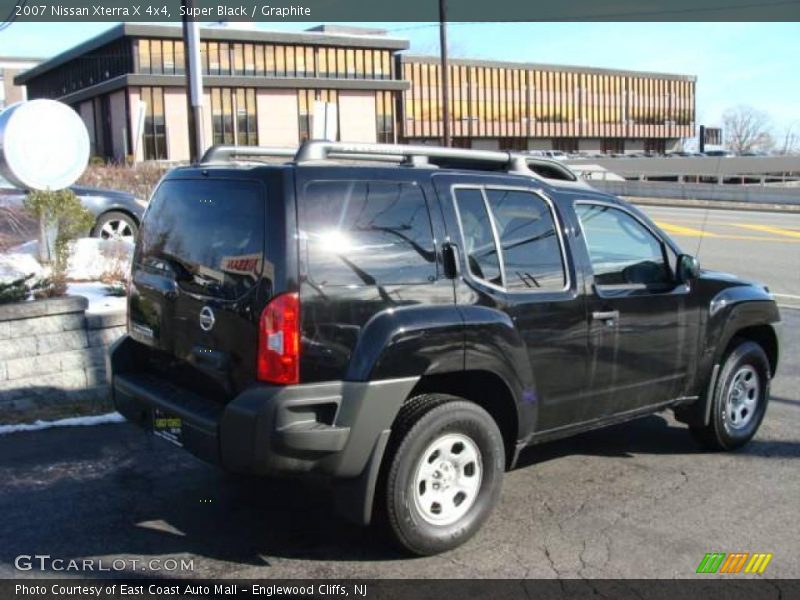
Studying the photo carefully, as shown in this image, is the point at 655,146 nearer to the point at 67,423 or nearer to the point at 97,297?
the point at 97,297

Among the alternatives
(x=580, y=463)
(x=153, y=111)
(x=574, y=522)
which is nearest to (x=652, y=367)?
(x=580, y=463)

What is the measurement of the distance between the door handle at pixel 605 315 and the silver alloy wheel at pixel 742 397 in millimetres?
1318

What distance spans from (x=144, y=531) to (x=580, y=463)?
9.04 feet

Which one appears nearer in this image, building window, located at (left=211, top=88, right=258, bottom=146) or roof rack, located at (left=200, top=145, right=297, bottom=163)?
roof rack, located at (left=200, top=145, right=297, bottom=163)

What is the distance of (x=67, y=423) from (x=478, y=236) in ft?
11.9

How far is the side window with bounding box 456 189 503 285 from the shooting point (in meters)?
4.47

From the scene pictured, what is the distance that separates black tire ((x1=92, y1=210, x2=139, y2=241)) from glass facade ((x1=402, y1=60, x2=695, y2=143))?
6980 cm

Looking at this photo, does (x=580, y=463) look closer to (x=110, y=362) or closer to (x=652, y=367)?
(x=652, y=367)

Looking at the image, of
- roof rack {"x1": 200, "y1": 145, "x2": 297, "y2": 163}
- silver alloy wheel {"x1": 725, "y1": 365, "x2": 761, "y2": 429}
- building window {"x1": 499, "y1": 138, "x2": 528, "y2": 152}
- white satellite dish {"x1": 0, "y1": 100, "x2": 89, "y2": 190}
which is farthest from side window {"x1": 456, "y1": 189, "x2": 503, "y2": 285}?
building window {"x1": 499, "y1": 138, "x2": 528, "y2": 152}

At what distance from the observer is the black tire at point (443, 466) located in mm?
4027

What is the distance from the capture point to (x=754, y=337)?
6113mm

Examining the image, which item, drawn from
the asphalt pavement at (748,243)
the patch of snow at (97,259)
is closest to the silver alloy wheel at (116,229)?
the patch of snow at (97,259)

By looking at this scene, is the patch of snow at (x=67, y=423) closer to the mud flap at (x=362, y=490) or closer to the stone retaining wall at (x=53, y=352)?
the stone retaining wall at (x=53, y=352)

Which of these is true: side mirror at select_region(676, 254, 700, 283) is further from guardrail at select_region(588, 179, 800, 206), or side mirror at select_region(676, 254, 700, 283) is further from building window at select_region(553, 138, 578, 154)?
building window at select_region(553, 138, 578, 154)
